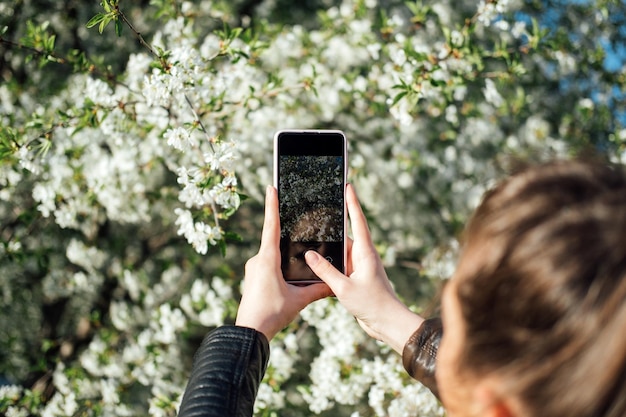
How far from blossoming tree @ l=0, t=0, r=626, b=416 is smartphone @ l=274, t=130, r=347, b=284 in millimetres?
226

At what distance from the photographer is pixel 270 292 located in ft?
4.58

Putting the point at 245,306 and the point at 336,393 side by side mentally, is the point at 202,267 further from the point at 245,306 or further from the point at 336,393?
the point at 245,306

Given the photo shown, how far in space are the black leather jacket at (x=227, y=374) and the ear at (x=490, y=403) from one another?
0.47 meters

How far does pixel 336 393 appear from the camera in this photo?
2.49m

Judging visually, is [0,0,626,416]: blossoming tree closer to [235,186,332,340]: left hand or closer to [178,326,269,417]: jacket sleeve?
[235,186,332,340]: left hand

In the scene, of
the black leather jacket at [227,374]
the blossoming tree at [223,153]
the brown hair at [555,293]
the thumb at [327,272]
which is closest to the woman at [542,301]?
the brown hair at [555,293]

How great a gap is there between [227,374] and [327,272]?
42 centimetres

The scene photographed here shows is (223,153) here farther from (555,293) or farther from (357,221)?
(555,293)

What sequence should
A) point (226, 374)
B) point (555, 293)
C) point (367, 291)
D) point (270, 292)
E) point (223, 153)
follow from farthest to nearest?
point (223, 153) < point (367, 291) < point (270, 292) < point (226, 374) < point (555, 293)

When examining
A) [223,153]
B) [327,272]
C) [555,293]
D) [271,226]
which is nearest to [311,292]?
[327,272]

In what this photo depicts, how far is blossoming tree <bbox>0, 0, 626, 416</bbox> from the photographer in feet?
7.11

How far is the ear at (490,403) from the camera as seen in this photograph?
83cm

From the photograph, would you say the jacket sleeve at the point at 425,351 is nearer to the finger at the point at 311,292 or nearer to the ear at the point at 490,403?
the finger at the point at 311,292

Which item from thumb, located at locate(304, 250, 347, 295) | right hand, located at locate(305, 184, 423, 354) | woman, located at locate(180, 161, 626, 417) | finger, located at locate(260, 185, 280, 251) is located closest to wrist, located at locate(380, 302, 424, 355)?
right hand, located at locate(305, 184, 423, 354)
